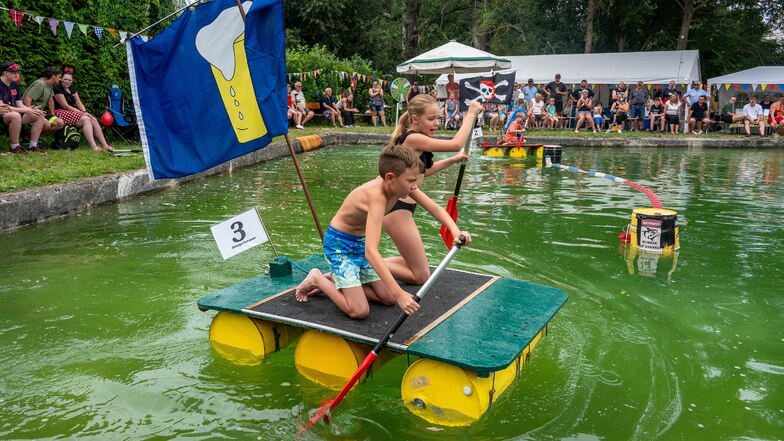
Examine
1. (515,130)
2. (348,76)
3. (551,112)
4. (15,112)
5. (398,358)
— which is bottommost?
(398,358)

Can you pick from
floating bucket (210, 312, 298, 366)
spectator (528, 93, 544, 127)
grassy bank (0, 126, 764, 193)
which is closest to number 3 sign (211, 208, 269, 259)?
floating bucket (210, 312, 298, 366)

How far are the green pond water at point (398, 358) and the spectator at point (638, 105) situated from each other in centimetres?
1433

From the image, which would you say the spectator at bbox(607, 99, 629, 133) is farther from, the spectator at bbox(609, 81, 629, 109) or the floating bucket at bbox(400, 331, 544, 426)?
the floating bucket at bbox(400, 331, 544, 426)

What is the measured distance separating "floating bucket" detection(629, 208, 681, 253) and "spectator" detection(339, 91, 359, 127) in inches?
692

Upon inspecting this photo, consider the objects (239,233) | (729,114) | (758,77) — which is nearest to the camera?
(239,233)

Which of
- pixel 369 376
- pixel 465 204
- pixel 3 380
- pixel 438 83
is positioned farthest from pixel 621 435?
pixel 438 83

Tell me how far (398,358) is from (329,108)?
1919 cm

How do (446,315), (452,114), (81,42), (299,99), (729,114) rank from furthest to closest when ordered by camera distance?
(452,114) → (729,114) → (299,99) → (81,42) → (446,315)

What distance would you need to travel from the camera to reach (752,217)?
8.71 m

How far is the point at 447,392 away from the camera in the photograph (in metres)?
3.49

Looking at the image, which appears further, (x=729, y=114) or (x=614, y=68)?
(x=614, y=68)

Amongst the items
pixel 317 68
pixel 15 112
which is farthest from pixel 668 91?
pixel 15 112

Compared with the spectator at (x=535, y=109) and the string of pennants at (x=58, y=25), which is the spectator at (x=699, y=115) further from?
the string of pennants at (x=58, y=25)

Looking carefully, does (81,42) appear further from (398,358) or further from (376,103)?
(376,103)
